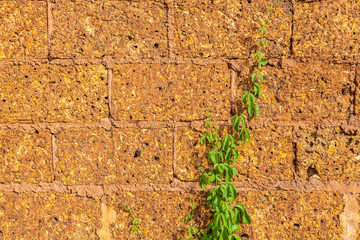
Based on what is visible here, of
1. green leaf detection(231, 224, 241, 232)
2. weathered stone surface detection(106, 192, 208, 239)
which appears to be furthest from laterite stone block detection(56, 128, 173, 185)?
green leaf detection(231, 224, 241, 232)

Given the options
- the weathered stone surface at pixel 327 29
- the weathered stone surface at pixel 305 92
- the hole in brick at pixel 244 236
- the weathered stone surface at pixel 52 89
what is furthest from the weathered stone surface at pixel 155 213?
the weathered stone surface at pixel 327 29

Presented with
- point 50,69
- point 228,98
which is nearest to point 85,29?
point 50,69

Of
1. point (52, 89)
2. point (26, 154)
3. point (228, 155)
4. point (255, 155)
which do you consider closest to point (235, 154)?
point (228, 155)

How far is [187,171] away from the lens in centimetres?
163

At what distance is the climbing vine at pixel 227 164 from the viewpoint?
1.55 m

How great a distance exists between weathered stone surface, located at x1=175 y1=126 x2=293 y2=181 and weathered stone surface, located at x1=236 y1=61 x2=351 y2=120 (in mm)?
123

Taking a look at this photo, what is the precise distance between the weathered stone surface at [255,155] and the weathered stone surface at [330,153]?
0.28ft

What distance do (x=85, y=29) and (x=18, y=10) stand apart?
418 millimetres

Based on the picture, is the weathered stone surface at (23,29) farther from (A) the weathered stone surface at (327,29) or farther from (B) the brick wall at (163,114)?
(A) the weathered stone surface at (327,29)

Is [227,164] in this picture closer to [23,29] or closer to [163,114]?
[163,114]

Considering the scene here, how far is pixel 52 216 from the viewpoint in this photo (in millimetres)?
1631

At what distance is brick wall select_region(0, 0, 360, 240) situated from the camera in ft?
5.19

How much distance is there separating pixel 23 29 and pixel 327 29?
184 centimetres

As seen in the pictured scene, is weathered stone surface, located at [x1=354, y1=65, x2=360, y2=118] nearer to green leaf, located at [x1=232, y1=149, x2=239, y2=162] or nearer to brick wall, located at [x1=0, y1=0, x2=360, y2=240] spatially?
brick wall, located at [x1=0, y1=0, x2=360, y2=240]
